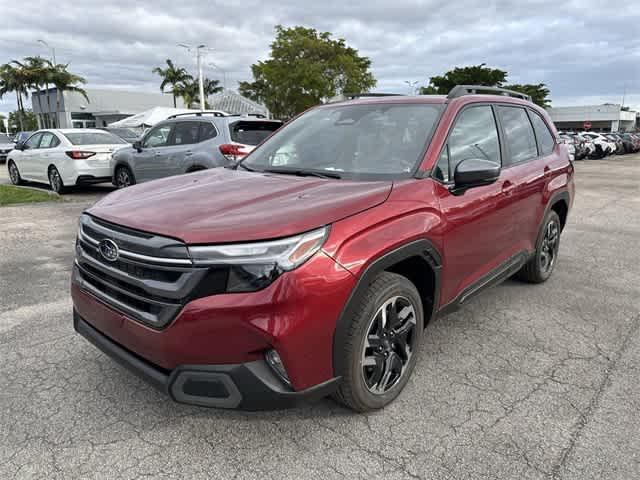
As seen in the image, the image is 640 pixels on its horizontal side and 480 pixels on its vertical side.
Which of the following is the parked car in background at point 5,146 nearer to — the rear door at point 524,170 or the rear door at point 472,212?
the rear door at point 524,170

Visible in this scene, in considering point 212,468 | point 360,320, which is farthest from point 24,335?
point 360,320

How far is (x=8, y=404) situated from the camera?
278 cm

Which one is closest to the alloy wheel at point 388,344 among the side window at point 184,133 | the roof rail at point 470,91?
the roof rail at point 470,91

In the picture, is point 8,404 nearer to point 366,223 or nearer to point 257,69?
point 366,223

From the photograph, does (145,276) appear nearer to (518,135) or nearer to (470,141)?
(470,141)

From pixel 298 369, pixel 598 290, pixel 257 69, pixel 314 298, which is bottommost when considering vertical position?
pixel 598 290

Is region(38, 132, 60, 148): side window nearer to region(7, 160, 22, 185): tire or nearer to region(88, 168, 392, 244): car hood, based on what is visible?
region(7, 160, 22, 185): tire

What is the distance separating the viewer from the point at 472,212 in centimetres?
318

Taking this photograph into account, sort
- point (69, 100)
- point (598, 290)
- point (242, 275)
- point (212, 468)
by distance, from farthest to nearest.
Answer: point (69, 100) < point (598, 290) < point (212, 468) < point (242, 275)

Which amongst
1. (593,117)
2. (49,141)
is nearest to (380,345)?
(49,141)

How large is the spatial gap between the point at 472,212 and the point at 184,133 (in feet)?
22.6

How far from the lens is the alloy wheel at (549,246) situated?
15.6ft

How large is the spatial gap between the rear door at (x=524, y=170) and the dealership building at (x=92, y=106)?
5614cm

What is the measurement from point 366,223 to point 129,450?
159 cm
